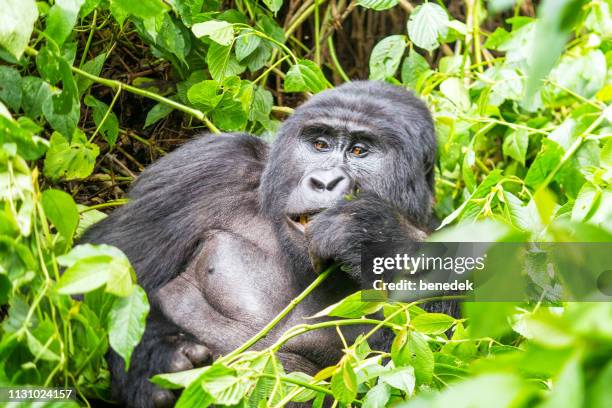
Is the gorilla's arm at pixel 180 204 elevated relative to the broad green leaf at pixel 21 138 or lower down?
lower down

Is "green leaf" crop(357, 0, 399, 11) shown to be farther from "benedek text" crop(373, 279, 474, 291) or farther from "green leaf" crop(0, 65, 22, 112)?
"green leaf" crop(0, 65, 22, 112)

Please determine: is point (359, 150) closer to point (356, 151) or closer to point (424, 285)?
point (356, 151)

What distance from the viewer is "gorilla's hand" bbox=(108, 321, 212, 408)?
2623 mm

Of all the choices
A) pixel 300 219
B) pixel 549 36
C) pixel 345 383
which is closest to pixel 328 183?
pixel 300 219

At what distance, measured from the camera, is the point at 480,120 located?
376 centimetres

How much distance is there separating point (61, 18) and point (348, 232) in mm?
1216

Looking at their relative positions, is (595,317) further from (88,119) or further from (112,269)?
(88,119)

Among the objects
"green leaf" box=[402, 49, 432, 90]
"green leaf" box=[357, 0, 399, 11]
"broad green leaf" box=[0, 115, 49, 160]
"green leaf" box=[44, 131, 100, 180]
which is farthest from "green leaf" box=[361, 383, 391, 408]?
"green leaf" box=[402, 49, 432, 90]

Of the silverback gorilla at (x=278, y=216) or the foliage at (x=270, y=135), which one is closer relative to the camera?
the foliage at (x=270, y=135)

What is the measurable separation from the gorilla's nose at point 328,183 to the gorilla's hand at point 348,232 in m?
0.05

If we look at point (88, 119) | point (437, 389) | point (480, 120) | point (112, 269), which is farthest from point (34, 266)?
point (480, 120)

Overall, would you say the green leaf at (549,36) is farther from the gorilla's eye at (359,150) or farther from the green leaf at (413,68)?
the green leaf at (413,68)

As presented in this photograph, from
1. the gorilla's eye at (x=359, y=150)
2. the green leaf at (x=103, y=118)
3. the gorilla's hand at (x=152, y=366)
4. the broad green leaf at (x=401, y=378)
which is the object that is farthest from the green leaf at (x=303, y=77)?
the broad green leaf at (x=401, y=378)

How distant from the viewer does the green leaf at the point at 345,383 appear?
2.02 meters
